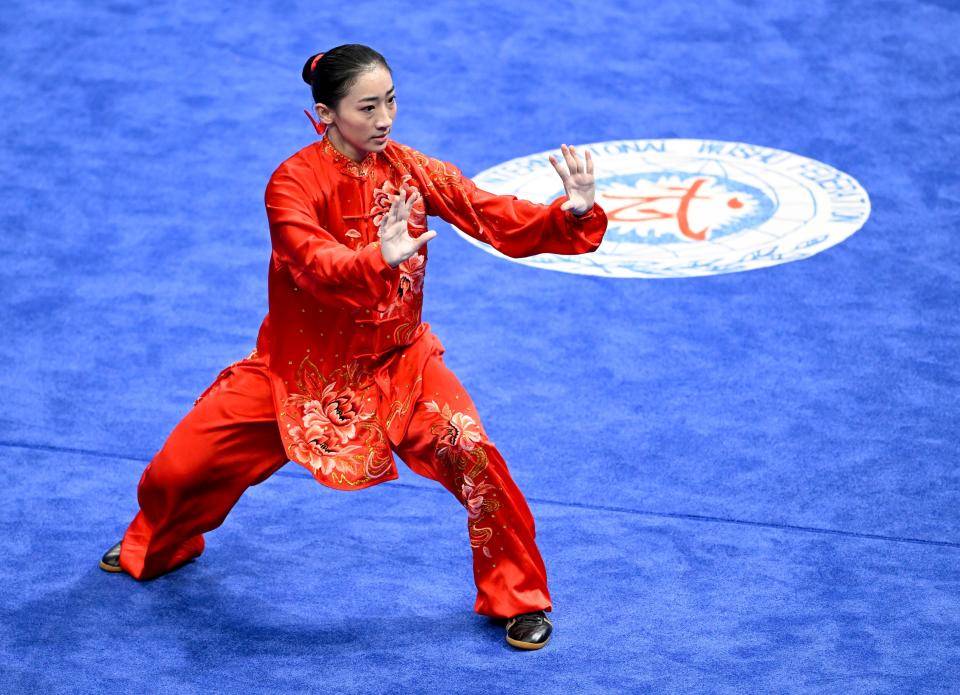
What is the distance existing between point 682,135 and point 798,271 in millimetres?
1241

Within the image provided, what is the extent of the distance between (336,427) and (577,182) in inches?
30.8

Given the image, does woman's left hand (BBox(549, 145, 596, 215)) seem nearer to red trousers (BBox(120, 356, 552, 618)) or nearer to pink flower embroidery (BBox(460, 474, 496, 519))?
red trousers (BBox(120, 356, 552, 618))

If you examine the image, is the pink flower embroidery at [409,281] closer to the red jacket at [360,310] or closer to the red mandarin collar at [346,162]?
→ the red jacket at [360,310]

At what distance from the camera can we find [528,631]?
3.76 meters

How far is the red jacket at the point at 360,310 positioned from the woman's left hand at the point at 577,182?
0.03m

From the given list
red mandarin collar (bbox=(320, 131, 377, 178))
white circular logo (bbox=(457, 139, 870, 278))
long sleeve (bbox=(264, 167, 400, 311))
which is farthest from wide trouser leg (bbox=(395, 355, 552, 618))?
white circular logo (bbox=(457, 139, 870, 278))

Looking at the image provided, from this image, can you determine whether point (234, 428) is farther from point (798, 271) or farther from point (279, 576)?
point (798, 271)

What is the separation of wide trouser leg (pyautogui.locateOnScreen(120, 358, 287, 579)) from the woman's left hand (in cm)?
83

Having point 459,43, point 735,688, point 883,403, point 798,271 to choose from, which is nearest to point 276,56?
point 459,43

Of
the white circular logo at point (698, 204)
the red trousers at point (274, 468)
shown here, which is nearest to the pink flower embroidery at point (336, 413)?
the red trousers at point (274, 468)

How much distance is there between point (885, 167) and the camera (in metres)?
6.43

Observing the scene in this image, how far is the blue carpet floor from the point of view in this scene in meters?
3.79

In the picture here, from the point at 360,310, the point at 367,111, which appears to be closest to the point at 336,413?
the point at 360,310

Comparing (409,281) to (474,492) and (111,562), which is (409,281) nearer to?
(474,492)
